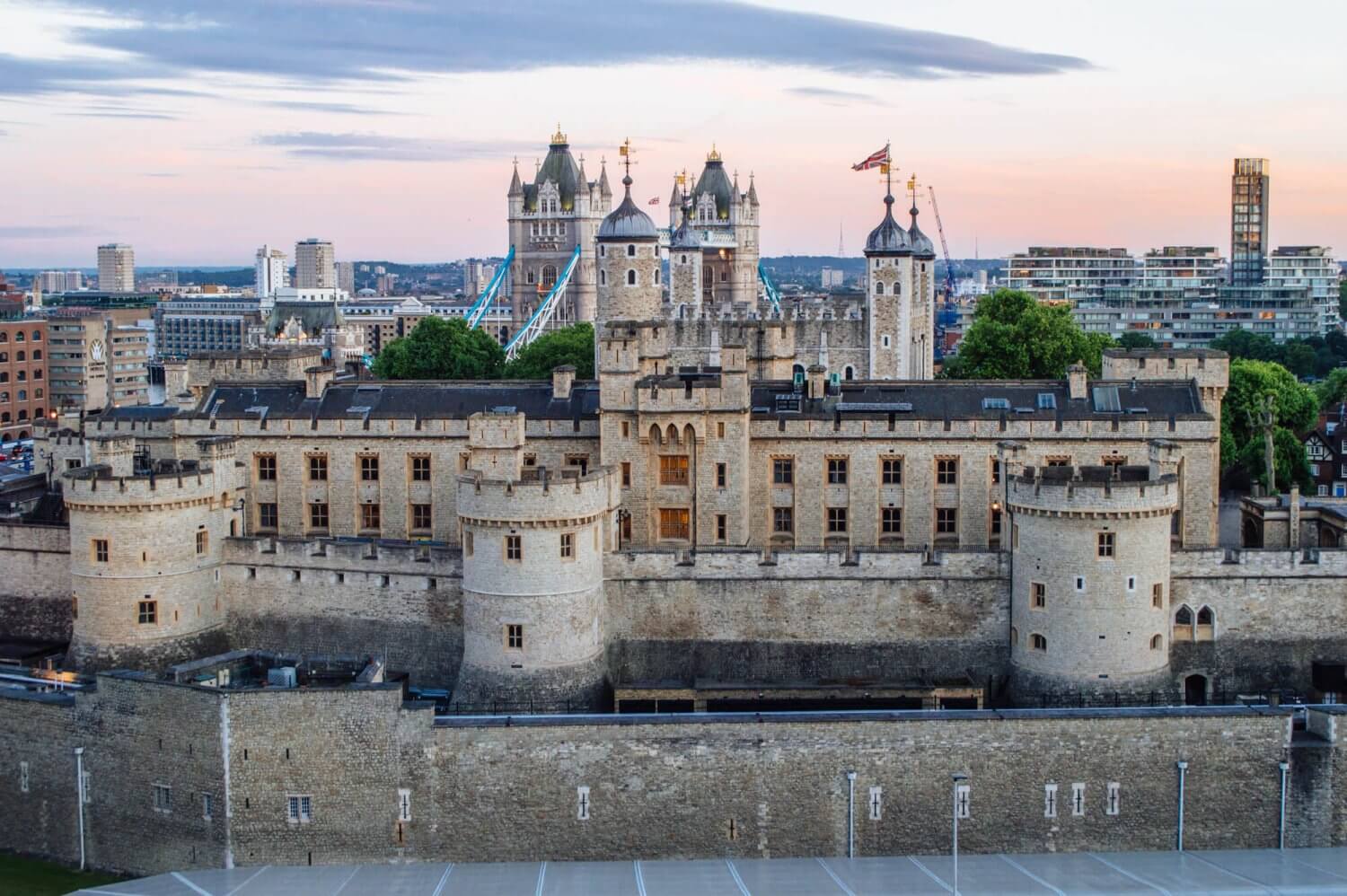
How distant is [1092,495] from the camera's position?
2045 inches

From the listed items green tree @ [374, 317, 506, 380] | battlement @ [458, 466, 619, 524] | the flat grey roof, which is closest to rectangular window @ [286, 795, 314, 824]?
the flat grey roof

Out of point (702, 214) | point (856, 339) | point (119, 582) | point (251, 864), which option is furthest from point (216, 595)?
point (702, 214)

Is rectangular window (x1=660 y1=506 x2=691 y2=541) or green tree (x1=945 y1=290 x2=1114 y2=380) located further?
green tree (x1=945 y1=290 x2=1114 y2=380)

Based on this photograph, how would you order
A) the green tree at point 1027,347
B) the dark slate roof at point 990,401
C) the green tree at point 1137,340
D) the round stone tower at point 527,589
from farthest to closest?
the green tree at point 1137,340
the green tree at point 1027,347
the dark slate roof at point 990,401
the round stone tower at point 527,589

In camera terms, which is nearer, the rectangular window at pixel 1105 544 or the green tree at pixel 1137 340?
the rectangular window at pixel 1105 544

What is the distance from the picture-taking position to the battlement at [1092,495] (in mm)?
51906

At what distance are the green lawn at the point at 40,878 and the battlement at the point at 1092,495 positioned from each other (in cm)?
2871

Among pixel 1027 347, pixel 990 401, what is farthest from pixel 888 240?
pixel 990 401

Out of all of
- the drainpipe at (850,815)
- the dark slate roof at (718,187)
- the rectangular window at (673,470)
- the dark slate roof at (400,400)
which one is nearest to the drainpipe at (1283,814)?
the drainpipe at (850,815)

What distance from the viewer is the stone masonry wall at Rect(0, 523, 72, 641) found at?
203ft

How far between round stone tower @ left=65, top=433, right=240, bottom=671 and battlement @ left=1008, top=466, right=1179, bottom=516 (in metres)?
26.8

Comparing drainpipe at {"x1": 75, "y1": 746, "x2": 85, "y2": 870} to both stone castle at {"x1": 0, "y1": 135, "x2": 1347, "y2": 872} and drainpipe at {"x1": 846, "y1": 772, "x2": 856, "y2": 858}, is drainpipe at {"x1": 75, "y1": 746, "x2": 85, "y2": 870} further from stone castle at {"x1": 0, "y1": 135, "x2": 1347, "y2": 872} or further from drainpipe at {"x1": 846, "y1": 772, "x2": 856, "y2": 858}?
drainpipe at {"x1": 846, "y1": 772, "x2": 856, "y2": 858}

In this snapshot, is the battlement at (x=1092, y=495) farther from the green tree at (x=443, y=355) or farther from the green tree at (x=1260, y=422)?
the green tree at (x=443, y=355)

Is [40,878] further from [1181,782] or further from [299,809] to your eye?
[1181,782]
